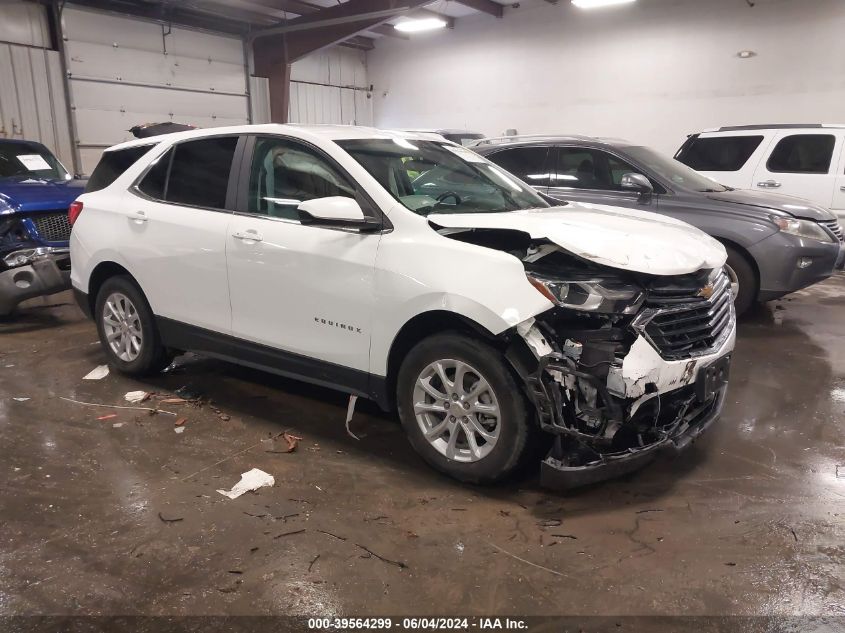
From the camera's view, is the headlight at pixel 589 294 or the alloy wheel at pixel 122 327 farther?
the alloy wheel at pixel 122 327

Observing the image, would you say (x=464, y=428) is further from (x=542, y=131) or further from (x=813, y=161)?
(x=542, y=131)

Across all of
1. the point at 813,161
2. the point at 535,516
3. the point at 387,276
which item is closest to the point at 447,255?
the point at 387,276

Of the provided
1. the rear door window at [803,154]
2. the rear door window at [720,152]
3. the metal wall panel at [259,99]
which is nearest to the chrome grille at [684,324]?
the rear door window at [720,152]

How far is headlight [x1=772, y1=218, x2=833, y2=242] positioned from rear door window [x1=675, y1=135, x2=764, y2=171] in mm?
3068

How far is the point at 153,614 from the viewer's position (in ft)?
7.55

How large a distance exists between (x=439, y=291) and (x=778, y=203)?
4740 mm

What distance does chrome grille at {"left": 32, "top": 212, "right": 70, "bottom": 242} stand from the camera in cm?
633

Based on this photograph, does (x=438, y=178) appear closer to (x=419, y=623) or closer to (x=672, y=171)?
(x=419, y=623)

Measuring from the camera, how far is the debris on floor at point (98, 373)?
4762 millimetres

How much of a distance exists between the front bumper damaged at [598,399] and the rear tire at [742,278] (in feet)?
12.0

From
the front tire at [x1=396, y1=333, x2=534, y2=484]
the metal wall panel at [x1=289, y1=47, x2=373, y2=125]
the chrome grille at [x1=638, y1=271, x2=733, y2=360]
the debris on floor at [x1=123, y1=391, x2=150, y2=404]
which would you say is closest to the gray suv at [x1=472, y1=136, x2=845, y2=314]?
the chrome grille at [x1=638, y1=271, x2=733, y2=360]

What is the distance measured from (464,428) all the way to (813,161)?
8.07 m

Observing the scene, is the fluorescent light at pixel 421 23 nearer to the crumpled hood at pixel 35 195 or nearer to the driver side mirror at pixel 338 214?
the crumpled hood at pixel 35 195

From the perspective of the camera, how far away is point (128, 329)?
14.9 feet
